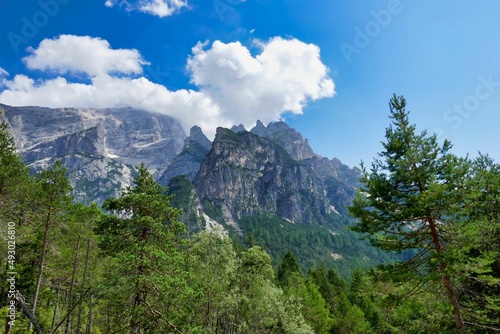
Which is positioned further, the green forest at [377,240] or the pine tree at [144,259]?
the pine tree at [144,259]

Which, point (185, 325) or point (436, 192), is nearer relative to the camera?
point (436, 192)

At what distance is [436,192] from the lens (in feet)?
44.6

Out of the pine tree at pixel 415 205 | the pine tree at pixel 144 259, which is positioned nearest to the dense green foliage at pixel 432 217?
the pine tree at pixel 415 205

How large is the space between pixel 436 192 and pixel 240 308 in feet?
90.9

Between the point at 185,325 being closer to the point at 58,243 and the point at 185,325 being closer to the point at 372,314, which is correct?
the point at 58,243

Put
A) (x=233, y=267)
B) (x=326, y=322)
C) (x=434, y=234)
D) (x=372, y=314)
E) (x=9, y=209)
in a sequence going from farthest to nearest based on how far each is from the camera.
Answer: (x=372, y=314) < (x=326, y=322) < (x=233, y=267) < (x=9, y=209) < (x=434, y=234)

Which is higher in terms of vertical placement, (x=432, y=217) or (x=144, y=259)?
(x=432, y=217)

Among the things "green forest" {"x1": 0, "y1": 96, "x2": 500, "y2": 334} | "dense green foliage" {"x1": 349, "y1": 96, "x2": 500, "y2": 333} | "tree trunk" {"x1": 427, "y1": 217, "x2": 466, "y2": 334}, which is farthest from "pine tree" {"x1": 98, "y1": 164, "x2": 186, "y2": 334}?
"tree trunk" {"x1": 427, "y1": 217, "x2": 466, "y2": 334}

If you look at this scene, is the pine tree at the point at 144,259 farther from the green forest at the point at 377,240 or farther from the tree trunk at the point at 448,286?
the tree trunk at the point at 448,286

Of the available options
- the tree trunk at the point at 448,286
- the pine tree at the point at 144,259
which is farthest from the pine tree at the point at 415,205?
the pine tree at the point at 144,259

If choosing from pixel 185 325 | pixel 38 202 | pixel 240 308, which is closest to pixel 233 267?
pixel 240 308

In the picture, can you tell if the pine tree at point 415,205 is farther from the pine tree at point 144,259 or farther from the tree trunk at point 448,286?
the pine tree at point 144,259

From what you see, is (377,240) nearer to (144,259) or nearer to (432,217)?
(432,217)

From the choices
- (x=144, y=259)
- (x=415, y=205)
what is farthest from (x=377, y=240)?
(x=144, y=259)
